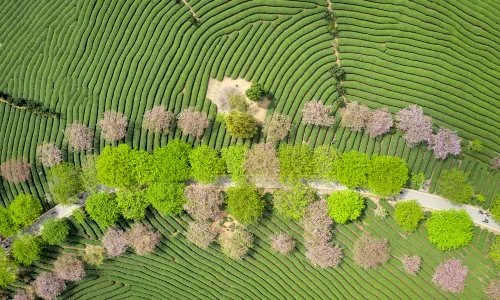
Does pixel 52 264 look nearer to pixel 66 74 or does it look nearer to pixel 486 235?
pixel 66 74

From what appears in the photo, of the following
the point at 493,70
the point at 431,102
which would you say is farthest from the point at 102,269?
the point at 493,70

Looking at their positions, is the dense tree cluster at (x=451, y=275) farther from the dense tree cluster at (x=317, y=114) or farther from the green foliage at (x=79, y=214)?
the green foliage at (x=79, y=214)

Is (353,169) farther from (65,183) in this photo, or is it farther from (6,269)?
(6,269)

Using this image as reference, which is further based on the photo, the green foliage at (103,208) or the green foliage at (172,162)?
the green foliage at (103,208)

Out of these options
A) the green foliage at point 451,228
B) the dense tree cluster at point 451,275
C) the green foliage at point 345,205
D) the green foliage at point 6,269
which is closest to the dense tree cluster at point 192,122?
the green foliage at point 345,205

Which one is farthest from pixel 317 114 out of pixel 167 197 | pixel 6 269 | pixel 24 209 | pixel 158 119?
pixel 6 269
